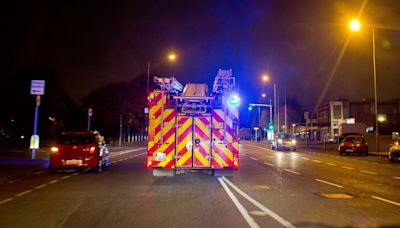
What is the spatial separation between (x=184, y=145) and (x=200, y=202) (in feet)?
11.1

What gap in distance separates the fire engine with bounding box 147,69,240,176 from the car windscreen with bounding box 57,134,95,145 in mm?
→ 5188

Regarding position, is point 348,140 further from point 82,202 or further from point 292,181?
point 82,202

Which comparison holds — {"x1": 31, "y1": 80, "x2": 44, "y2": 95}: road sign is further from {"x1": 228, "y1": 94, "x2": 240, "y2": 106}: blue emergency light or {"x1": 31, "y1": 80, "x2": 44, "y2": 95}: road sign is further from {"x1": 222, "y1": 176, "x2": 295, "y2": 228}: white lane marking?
{"x1": 222, "y1": 176, "x2": 295, "y2": 228}: white lane marking

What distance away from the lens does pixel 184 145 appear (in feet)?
41.1

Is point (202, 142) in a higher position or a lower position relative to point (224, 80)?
lower

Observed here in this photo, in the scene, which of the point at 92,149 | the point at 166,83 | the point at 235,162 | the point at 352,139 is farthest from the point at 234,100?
the point at 352,139

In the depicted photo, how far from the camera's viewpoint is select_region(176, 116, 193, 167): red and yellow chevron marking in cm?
1250

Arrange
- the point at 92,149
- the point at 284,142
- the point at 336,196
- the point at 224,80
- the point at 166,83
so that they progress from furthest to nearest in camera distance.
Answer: the point at 284,142 → the point at 92,149 → the point at 224,80 → the point at 166,83 → the point at 336,196

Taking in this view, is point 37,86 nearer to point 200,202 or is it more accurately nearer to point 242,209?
point 200,202

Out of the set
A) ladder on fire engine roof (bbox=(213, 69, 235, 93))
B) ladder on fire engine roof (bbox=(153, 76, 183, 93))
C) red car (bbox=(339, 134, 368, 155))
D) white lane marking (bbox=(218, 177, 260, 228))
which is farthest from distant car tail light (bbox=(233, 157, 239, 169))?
red car (bbox=(339, 134, 368, 155))

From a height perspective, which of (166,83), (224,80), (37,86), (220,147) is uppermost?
(37,86)

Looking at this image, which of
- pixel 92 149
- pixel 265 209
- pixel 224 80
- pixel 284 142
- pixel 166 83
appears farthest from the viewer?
pixel 284 142

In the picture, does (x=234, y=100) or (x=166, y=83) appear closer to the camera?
(x=234, y=100)

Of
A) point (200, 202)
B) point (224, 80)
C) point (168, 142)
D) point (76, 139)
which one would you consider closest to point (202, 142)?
point (168, 142)
